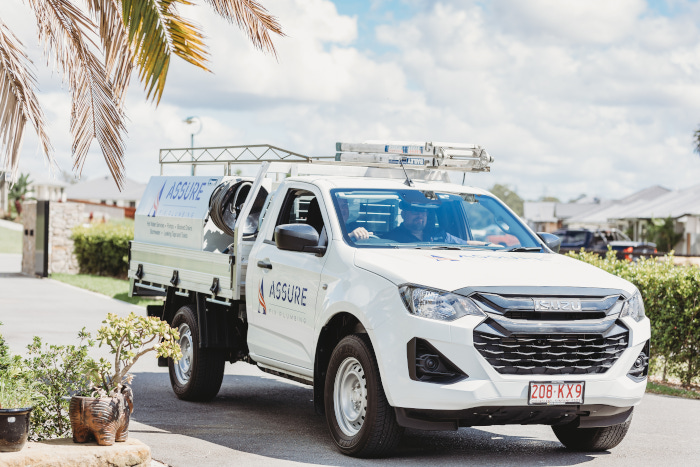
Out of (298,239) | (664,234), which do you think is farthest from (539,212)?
(298,239)

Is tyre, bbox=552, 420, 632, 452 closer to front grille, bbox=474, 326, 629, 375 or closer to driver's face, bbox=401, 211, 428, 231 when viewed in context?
front grille, bbox=474, 326, 629, 375

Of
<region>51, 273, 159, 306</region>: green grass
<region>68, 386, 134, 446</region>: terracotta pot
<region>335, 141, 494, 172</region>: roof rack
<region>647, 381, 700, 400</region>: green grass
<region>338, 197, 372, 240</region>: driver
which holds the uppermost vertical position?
<region>335, 141, 494, 172</region>: roof rack

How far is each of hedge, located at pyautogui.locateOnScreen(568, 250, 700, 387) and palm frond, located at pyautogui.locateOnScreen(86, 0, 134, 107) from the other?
635 centimetres

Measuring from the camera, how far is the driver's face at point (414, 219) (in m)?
8.08

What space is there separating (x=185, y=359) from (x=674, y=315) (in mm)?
5517

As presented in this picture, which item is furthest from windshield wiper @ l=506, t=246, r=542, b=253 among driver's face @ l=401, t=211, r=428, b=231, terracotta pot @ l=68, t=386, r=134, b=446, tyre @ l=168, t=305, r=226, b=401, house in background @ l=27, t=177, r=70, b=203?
house in background @ l=27, t=177, r=70, b=203

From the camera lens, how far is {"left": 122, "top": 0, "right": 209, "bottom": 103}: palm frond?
825 cm

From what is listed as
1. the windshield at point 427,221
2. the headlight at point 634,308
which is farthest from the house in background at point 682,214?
the headlight at point 634,308

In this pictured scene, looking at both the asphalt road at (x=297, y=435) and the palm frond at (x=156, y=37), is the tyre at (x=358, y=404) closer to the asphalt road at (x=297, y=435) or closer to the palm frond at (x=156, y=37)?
the asphalt road at (x=297, y=435)

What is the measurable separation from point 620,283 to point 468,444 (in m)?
1.90

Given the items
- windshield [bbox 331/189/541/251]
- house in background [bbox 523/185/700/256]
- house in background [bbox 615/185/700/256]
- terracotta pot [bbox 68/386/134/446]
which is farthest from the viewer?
house in background [bbox 523/185/700/256]

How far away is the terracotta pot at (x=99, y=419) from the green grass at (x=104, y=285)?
14386 mm

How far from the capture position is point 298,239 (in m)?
7.62

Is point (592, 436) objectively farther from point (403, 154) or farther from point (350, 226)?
point (403, 154)
